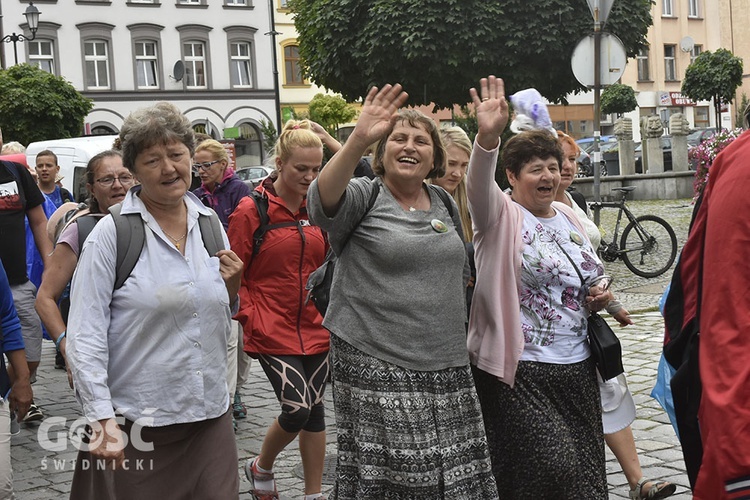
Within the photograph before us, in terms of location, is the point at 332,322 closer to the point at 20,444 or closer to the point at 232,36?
the point at 20,444

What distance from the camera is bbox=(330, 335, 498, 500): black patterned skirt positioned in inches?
157

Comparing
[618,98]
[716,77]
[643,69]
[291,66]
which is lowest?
[618,98]

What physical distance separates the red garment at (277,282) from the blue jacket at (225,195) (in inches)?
84.8

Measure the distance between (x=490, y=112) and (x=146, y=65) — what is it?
4615 centimetres

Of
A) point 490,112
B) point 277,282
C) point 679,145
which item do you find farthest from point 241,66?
point 490,112

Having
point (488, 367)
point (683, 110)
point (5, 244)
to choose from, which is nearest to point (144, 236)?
point (488, 367)

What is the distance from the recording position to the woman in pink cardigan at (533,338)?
14.4 ft

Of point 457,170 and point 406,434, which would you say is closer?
point 406,434

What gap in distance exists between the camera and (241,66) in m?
50.3

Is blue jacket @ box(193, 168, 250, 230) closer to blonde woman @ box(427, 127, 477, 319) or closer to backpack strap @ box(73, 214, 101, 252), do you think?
blonde woman @ box(427, 127, 477, 319)

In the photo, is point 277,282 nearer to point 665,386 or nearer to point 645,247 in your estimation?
point 665,386

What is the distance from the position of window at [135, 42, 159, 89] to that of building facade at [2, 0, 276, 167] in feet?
0.15

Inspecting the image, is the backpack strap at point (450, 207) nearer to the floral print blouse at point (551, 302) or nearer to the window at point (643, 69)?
the floral print blouse at point (551, 302)

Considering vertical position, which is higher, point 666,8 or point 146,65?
point 666,8
